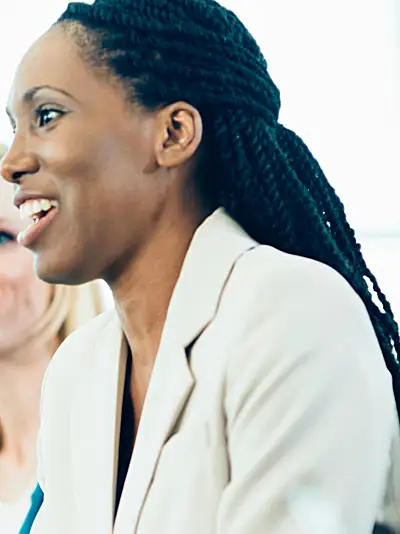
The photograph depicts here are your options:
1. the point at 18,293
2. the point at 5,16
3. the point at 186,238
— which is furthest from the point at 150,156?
the point at 5,16

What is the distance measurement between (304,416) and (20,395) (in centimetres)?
80

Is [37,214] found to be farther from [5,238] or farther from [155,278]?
[5,238]

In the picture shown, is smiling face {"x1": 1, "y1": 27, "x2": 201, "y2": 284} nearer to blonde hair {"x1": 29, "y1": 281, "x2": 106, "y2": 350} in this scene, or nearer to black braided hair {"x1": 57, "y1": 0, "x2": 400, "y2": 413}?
black braided hair {"x1": 57, "y1": 0, "x2": 400, "y2": 413}

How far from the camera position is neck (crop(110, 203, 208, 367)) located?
0.70 metres

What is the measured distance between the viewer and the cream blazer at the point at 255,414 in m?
0.56

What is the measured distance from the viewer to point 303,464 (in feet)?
1.82

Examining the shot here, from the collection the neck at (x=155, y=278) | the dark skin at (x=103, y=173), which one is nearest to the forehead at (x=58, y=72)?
the dark skin at (x=103, y=173)

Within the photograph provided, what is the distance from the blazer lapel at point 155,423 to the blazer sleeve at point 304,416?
0.14 feet

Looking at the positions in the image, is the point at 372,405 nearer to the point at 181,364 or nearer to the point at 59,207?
the point at 181,364

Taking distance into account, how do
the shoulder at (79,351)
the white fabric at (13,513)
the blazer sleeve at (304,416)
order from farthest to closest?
1. the white fabric at (13,513)
2. the shoulder at (79,351)
3. the blazer sleeve at (304,416)

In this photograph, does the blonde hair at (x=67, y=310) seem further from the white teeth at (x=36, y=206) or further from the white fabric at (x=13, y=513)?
the white teeth at (x=36, y=206)

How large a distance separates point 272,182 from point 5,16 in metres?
0.90

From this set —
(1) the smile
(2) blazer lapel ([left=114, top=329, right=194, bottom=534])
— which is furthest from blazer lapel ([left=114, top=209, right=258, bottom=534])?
(1) the smile

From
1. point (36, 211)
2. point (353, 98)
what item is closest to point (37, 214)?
point (36, 211)
